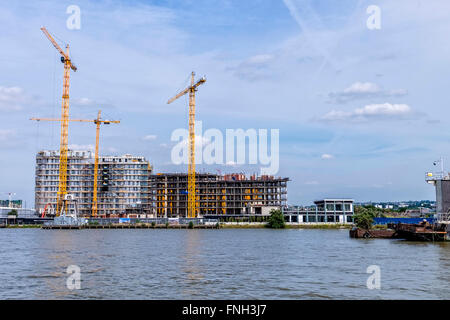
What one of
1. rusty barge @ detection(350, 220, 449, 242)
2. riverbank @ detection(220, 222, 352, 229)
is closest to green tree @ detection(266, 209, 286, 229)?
riverbank @ detection(220, 222, 352, 229)

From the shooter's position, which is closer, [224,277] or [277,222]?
[224,277]

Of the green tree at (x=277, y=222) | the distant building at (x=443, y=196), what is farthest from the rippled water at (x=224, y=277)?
the green tree at (x=277, y=222)

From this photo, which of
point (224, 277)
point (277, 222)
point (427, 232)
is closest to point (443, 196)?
point (427, 232)

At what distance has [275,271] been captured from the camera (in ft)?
137

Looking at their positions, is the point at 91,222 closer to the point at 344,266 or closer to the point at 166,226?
the point at 166,226

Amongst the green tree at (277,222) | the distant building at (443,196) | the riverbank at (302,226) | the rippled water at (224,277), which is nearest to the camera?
the rippled water at (224,277)

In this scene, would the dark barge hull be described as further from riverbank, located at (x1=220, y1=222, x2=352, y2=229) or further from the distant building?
riverbank, located at (x1=220, y1=222, x2=352, y2=229)

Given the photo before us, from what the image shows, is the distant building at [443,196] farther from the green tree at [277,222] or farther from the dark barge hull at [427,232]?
the green tree at [277,222]

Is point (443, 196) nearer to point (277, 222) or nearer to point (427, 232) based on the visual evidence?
→ point (427, 232)

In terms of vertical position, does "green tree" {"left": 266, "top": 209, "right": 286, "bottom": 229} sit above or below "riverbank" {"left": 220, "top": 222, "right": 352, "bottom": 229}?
above

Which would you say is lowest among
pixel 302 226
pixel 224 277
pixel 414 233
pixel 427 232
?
pixel 302 226

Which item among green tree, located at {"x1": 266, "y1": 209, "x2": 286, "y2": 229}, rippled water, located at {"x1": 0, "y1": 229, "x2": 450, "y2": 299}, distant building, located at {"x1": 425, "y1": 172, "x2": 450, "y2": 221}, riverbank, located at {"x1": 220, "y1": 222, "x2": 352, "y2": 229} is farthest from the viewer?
riverbank, located at {"x1": 220, "y1": 222, "x2": 352, "y2": 229}
